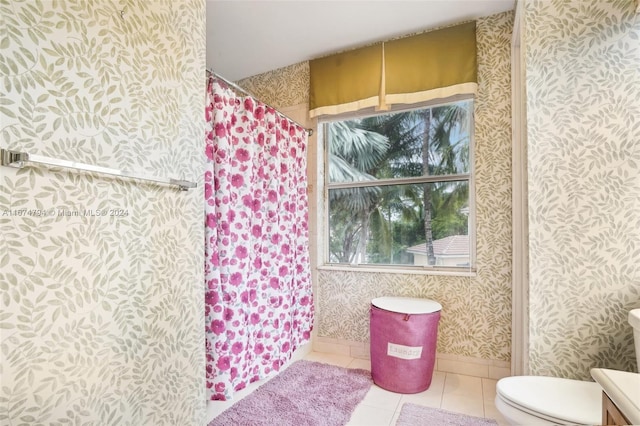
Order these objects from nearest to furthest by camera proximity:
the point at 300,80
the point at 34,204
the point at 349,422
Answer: the point at 34,204 → the point at 349,422 → the point at 300,80

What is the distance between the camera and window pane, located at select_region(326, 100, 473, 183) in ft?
8.03

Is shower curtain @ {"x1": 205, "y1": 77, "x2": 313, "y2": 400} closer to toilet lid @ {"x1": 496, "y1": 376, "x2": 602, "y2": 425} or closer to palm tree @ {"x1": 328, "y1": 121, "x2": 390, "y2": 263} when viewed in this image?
palm tree @ {"x1": 328, "y1": 121, "x2": 390, "y2": 263}

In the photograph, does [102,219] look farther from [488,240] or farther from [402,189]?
[488,240]

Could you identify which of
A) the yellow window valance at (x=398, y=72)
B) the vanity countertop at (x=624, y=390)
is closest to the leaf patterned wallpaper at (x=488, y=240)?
the yellow window valance at (x=398, y=72)

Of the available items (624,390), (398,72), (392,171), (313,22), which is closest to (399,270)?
(392,171)

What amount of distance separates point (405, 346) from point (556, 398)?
0.89m

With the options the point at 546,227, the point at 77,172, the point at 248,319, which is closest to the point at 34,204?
the point at 77,172

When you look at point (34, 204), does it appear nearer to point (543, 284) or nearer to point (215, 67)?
point (543, 284)

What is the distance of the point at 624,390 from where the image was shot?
74 centimetres

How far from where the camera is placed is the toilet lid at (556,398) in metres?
1.12

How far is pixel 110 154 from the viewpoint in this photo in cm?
101

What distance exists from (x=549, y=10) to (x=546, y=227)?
41.3 inches

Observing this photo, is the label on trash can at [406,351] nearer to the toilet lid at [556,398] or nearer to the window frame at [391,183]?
the window frame at [391,183]

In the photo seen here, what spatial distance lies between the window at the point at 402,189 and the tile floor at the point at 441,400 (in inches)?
30.8
